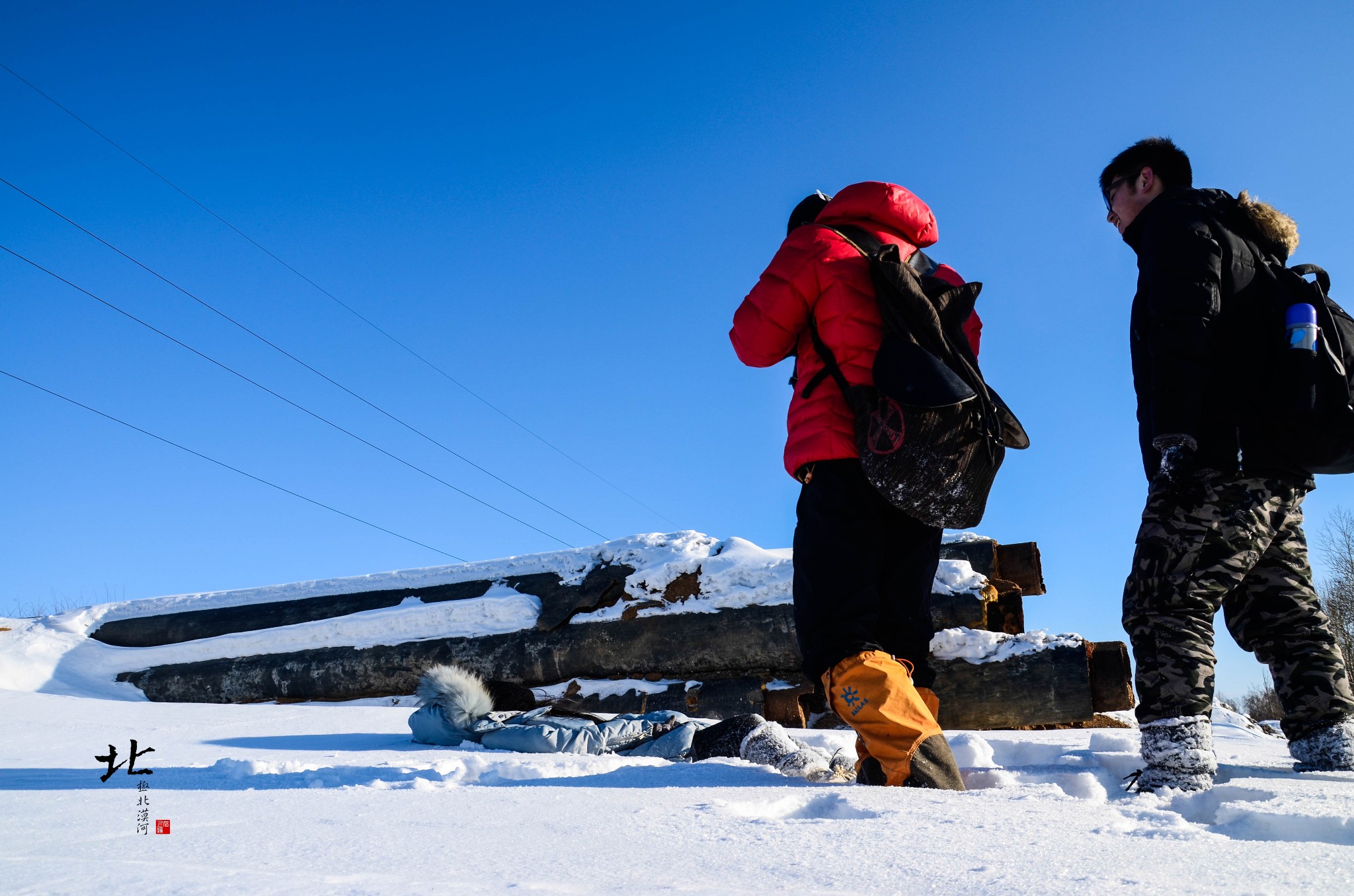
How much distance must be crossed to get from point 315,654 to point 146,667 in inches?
61.3

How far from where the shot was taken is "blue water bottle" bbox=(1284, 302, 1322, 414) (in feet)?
7.63

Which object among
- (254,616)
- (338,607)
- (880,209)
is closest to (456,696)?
(880,209)

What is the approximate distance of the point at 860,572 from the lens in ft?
7.95

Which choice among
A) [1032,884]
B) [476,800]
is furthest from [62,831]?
[1032,884]

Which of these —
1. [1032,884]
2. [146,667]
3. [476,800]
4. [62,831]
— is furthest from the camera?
[146,667]

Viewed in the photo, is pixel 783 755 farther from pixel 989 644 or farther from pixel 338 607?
pixel 338 607

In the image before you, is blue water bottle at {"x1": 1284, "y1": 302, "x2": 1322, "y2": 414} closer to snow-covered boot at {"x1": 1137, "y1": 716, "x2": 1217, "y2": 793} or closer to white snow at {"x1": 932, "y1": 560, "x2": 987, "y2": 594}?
snow-covered boot at {"x1": 1137, "y1": 716, "x2": 1217, "y2": 793}

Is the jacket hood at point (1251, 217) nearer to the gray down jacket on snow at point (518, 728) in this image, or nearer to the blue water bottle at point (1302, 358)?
the blue water bottle at point (1302, 358)

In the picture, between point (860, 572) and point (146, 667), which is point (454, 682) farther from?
point (146, 667)

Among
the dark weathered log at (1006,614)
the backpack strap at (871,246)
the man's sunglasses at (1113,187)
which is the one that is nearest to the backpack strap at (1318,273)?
the man's sunglasses at (1113,187)

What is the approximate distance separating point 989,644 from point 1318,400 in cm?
244

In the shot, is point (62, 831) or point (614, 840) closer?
point (614, 840)

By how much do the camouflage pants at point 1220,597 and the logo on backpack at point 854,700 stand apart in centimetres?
83

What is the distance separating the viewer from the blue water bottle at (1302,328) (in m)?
2.38
